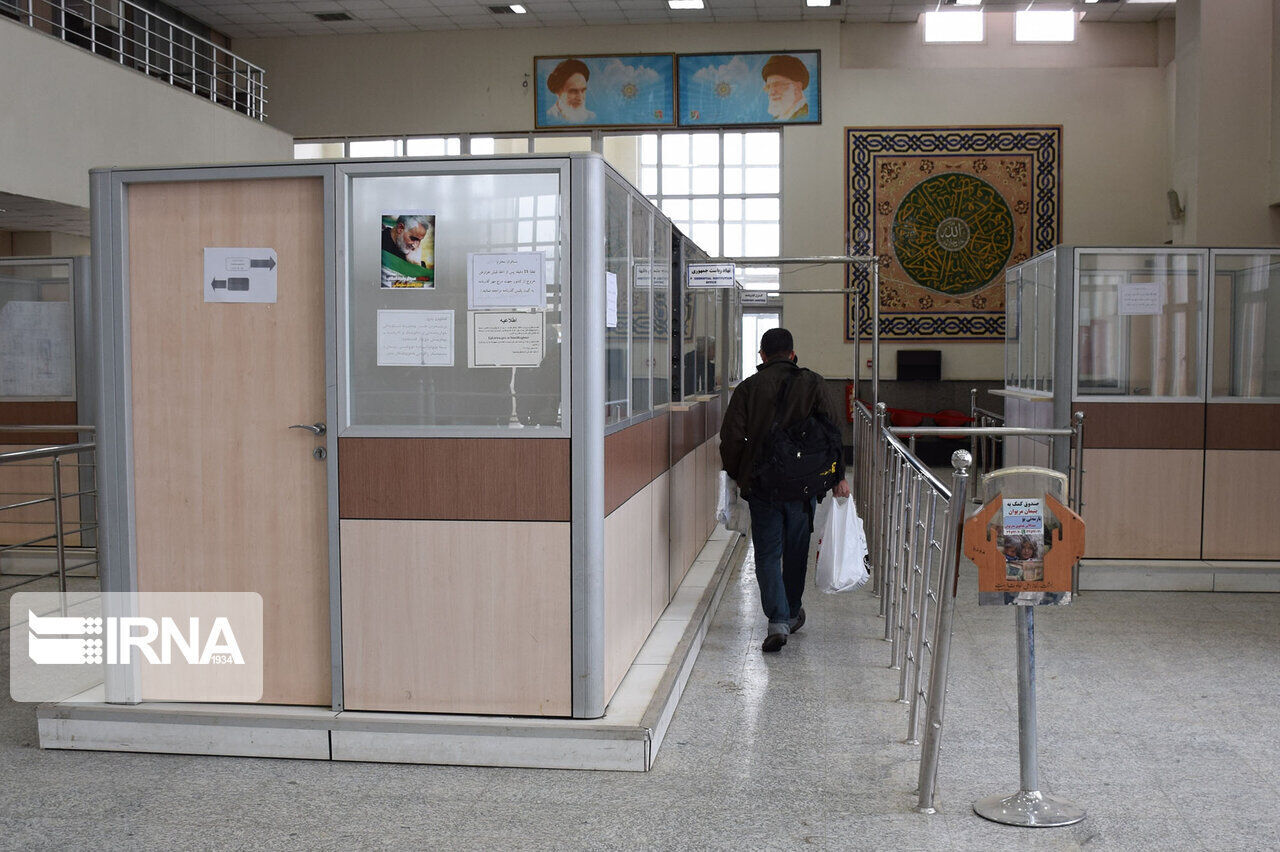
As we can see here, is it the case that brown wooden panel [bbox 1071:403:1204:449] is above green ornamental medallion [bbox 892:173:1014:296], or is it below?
below

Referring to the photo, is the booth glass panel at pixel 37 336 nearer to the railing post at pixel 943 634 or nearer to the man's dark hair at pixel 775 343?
the man's dark hair at pixel 775 343

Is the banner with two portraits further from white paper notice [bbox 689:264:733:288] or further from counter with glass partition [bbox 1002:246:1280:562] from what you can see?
white paper notice [bbox 689:264:733:288]

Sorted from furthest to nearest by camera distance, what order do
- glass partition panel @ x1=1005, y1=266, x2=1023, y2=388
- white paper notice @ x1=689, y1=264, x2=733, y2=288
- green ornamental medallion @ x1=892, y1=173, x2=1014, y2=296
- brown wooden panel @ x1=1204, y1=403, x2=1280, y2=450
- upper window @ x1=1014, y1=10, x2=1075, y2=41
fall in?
1. upper window @ x1=1014, y1=10, x2=1075, y2=41
2. green ornamental medallion @ x1=892, y1=173, x2=1014, y2=296
3. glass partition panel @ x1=1005, y1=266, x2=1023, y2=388
4. brown wooden panel @ x1=1204, y1=403, x2=1280, y2=450
5. white paper notice @ x1=689, y1=264, x2=733, y2=288

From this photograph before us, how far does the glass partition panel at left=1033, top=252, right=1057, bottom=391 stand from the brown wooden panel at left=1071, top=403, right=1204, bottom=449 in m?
0.46

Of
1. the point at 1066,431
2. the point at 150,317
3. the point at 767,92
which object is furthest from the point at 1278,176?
the point at 150,317

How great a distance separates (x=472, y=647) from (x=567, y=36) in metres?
12.5

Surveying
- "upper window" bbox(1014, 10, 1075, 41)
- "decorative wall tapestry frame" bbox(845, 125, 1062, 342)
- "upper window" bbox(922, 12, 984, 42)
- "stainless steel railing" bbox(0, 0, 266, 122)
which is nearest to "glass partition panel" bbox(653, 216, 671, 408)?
"stainless steel railing" bbox(0, 0, 266, 122)

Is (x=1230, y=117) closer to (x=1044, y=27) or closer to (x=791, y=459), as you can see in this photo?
(x=1044, y=27)

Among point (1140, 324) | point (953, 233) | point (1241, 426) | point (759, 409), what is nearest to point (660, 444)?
point (759, 409)

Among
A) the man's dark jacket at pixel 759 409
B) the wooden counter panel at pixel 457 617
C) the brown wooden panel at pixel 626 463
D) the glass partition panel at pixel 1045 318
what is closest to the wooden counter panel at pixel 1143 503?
the glass partition panel at pixel 1045 318

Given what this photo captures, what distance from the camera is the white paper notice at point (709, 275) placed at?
6004mm

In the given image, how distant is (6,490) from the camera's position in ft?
24.9

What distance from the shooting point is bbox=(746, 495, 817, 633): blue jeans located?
521 centimetres

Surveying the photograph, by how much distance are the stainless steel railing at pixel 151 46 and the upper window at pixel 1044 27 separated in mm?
9143
